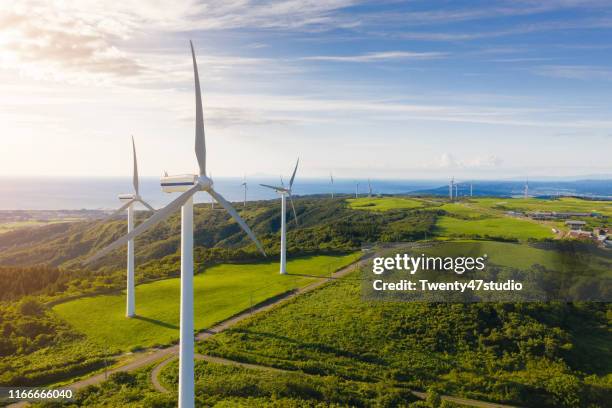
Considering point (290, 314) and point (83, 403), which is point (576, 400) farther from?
point (83, 403)

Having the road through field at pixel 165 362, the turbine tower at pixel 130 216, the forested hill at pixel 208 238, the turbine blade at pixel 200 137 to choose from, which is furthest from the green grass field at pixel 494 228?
the turbine blade at pixel 200 137

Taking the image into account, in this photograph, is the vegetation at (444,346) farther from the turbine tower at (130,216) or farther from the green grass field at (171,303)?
the turbine tower at (130,216)

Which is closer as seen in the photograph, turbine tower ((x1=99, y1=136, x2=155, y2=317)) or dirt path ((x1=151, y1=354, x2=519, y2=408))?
dirt path ((x1=151, y1=354, x2=519, y2=408))

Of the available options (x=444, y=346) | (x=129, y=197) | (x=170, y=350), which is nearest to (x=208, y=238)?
(x=129, y=197)

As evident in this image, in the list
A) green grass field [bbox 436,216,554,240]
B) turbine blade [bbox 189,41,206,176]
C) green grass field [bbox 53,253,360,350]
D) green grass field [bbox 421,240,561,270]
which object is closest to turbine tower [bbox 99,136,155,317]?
green grass field [bbox 53,253,360,350]

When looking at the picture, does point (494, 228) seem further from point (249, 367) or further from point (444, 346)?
point (249, 367)

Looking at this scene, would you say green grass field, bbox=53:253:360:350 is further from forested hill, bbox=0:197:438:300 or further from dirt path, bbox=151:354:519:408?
forested hill, bbox=0:197:438:300

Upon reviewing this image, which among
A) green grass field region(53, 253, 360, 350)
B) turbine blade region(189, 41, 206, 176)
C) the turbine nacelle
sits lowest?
green grass field region(53, 253, 360, 350)
